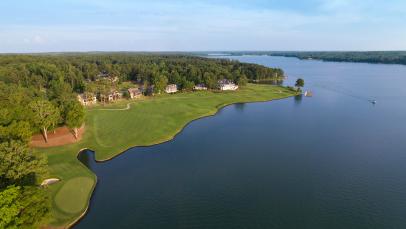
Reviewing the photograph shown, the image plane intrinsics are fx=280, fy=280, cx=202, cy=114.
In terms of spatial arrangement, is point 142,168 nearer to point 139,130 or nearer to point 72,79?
point 139,130

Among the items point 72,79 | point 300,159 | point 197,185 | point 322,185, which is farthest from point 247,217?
point 72,79

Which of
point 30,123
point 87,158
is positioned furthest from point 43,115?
point 87,158

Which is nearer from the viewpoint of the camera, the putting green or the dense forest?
the dense forest

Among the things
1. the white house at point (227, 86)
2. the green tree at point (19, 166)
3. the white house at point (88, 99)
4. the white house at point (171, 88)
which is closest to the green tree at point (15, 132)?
the green tree at point (19, 166)

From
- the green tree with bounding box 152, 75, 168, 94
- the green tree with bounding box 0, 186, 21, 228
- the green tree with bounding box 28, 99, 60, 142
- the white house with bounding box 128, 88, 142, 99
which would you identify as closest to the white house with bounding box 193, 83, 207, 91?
the green tree with bounding box 152, 75, 168, 94

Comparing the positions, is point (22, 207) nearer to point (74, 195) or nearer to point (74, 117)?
point (74, 195)

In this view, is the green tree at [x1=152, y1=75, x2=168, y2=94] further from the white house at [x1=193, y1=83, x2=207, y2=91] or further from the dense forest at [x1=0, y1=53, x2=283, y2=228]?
the white house at [x1=193, y1=83, x2=207, y2=91]

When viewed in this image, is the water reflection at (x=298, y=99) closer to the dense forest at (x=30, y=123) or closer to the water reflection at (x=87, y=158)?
the dense forest at (x=30, y=123)
